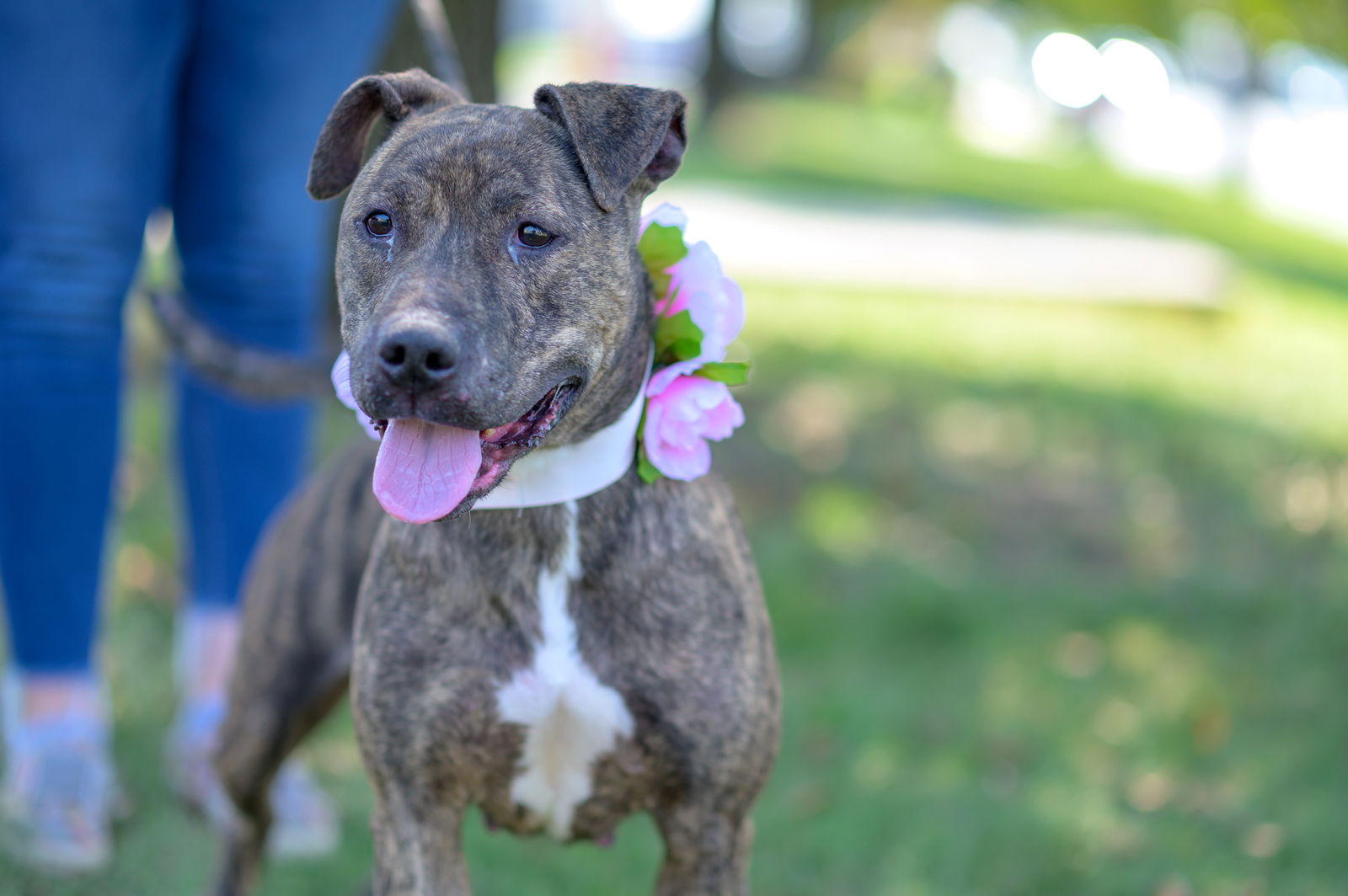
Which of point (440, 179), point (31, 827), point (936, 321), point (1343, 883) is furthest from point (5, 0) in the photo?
point (936, 321)

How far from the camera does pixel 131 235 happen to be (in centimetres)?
348

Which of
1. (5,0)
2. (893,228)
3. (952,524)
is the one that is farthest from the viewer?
(893,228)

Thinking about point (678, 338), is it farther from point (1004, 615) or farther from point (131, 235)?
point (1004, 615)

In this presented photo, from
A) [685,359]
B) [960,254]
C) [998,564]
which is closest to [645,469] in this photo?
[685,359]

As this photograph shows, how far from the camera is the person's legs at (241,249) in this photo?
340cm

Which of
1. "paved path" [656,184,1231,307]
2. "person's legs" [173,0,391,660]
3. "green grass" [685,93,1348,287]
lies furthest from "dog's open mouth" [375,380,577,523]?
"green grass" [685,93,1348,287]

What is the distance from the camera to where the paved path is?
980 cm

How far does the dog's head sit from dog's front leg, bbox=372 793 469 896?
0.66 metres

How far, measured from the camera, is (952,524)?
6.41 metres

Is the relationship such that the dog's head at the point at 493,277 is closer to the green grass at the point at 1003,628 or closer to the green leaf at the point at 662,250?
the green leaf at the point at 662,250

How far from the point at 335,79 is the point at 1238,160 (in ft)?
82.3

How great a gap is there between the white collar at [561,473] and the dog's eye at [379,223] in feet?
1.57

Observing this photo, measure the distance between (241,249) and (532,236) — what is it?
1472mm

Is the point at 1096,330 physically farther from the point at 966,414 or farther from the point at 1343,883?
the point at 1343,883
